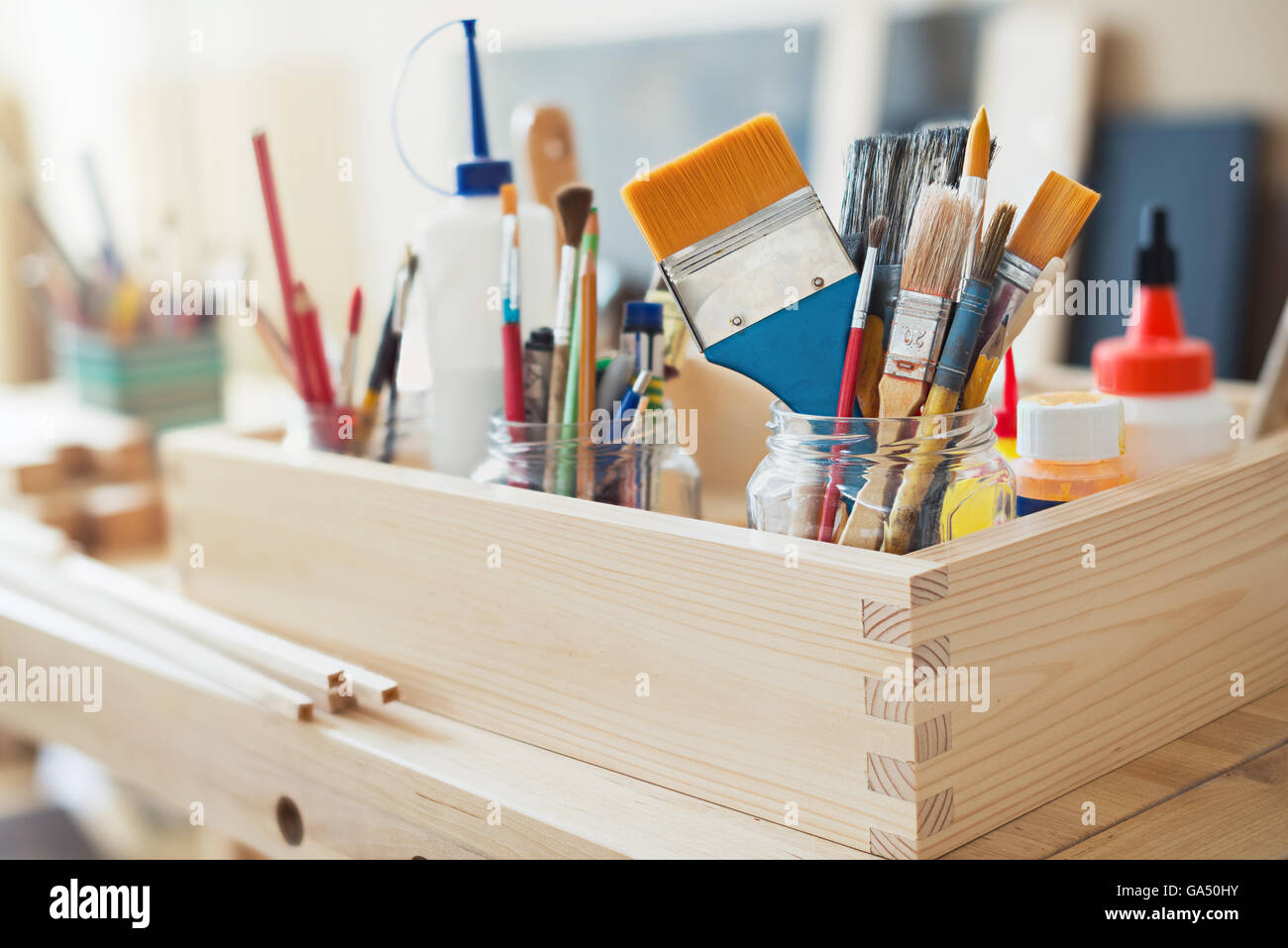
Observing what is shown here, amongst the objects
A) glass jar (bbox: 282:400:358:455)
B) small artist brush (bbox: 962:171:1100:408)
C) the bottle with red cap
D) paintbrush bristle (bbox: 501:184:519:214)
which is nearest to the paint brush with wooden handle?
small artist brush (bbox: 962:171:1100:408)

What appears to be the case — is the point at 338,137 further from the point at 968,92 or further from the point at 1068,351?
the point at 1068,351

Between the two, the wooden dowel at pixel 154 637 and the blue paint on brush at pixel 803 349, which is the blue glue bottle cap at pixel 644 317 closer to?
the blue paint on brush at pixel 803 349

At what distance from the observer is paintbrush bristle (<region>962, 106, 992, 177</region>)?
42 cm

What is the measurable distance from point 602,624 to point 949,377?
0.15m

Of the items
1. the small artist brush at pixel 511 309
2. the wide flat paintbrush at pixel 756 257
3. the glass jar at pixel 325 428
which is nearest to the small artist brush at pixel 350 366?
the glass jar at pixel 325 428

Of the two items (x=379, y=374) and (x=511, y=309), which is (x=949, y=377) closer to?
(x=511, y=309)

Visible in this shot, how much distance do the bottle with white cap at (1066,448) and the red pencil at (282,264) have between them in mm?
366

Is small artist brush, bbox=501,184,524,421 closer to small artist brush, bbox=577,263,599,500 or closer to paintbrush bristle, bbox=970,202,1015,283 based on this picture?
small artist brush, bbox=577,263,599,500

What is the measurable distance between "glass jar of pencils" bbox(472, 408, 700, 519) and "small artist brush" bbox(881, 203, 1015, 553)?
5.4 inches

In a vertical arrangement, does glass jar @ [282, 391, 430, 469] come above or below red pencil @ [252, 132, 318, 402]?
below

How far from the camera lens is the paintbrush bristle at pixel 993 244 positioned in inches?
16.5

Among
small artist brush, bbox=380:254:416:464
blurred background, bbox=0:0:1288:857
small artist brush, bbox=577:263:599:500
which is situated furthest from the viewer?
blurred background, bbox=0:0:1288:857

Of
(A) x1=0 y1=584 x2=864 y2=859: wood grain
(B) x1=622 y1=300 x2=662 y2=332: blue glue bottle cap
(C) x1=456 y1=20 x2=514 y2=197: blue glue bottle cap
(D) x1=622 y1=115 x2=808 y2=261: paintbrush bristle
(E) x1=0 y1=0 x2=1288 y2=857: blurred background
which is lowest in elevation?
(A) x1=0 y1=584 x2=864 y2=859: wood grain
